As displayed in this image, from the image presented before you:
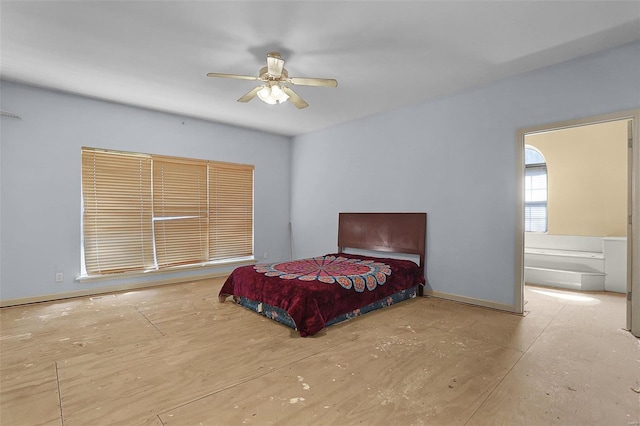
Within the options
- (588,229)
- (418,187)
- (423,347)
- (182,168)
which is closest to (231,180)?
(182,168)

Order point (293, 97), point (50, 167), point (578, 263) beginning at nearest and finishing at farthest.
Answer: point (293, 97), point (50, 167), point (578, 263)

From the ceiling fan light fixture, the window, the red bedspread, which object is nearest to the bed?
the red bedspread

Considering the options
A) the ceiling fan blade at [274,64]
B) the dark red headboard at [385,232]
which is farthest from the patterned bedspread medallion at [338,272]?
the ceiling fan blade at [274,64]

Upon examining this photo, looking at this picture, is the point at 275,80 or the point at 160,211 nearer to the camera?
the point at 275,80

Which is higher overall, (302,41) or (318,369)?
(302,41)

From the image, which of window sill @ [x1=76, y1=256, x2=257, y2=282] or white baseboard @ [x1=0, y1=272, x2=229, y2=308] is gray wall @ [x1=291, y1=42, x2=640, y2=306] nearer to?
window sill @ [x1=76, y1=256, x2=257, y2=282]

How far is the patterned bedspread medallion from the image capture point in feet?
10.5

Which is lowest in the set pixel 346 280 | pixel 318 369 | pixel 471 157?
pixel 318 369

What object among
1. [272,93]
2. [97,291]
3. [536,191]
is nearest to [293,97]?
[272,93]

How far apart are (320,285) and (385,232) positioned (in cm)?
197

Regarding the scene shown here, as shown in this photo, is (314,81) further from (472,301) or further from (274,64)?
(472,301)

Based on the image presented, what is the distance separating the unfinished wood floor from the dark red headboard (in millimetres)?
1117

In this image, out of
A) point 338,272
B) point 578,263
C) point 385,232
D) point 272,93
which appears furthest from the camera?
point 578,263

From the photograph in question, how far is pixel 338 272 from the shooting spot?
138 inches
